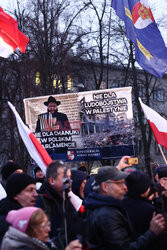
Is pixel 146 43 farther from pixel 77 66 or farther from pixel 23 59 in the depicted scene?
pixel 77 66

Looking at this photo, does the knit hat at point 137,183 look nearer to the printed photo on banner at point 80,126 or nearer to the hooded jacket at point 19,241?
the hooded jacket at point 19,241

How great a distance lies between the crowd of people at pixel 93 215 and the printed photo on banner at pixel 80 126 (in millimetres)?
6742

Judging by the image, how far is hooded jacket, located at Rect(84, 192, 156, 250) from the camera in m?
3.32

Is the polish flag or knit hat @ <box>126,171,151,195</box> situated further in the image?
the polish flag

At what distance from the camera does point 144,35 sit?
8.36 m

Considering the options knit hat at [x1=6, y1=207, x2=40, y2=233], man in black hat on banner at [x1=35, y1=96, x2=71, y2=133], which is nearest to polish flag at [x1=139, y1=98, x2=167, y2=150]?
knit hat at [x1=6, y1=207, x2=40, y2=233]

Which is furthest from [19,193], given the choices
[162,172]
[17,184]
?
[162,172]

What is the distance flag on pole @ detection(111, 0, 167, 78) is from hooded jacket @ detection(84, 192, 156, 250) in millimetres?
4821

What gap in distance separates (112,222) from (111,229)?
56 millimetres

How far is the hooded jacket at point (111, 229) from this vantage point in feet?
10.9

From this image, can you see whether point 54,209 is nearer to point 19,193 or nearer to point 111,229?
point 19,193

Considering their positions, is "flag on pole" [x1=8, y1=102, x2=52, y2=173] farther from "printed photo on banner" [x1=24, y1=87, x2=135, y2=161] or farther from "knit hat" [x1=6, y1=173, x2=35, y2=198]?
"printed photo on banner" [x1=24, y1=87, x2=135, y2=161]

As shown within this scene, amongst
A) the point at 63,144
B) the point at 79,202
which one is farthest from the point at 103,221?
the point at 63,144

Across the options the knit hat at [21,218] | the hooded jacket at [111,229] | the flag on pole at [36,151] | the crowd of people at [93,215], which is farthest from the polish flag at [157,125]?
the knit hat at [21,218]
